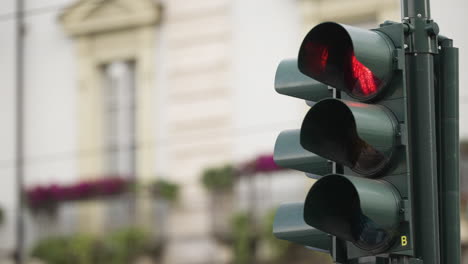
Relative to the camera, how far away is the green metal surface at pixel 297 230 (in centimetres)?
459

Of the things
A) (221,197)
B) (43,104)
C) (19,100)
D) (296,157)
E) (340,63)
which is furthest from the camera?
(19,100)

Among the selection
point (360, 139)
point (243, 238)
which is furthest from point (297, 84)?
point (243, 238)

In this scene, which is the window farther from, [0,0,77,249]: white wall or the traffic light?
the traffic light

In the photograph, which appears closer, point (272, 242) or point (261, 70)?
point (272, 242)

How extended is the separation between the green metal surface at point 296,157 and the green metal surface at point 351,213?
290 mm

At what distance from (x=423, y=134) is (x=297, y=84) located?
605 millimetres

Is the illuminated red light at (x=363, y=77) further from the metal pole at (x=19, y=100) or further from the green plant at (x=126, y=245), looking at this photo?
the metal pole at (x=19, y=100)

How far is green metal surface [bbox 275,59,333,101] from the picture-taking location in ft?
15.1

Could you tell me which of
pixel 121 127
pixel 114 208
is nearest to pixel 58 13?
pixel 121 127

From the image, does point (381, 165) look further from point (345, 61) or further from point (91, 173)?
point (91, 173)

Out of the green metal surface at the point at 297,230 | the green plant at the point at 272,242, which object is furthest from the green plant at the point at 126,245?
the green metal surface at the point at 297,230

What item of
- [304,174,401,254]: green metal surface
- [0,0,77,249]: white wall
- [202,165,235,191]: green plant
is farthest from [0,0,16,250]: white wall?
[304,174,401,254]: green metal surface

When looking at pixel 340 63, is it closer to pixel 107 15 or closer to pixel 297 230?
pixel 297 230

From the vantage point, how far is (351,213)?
4242 mm
